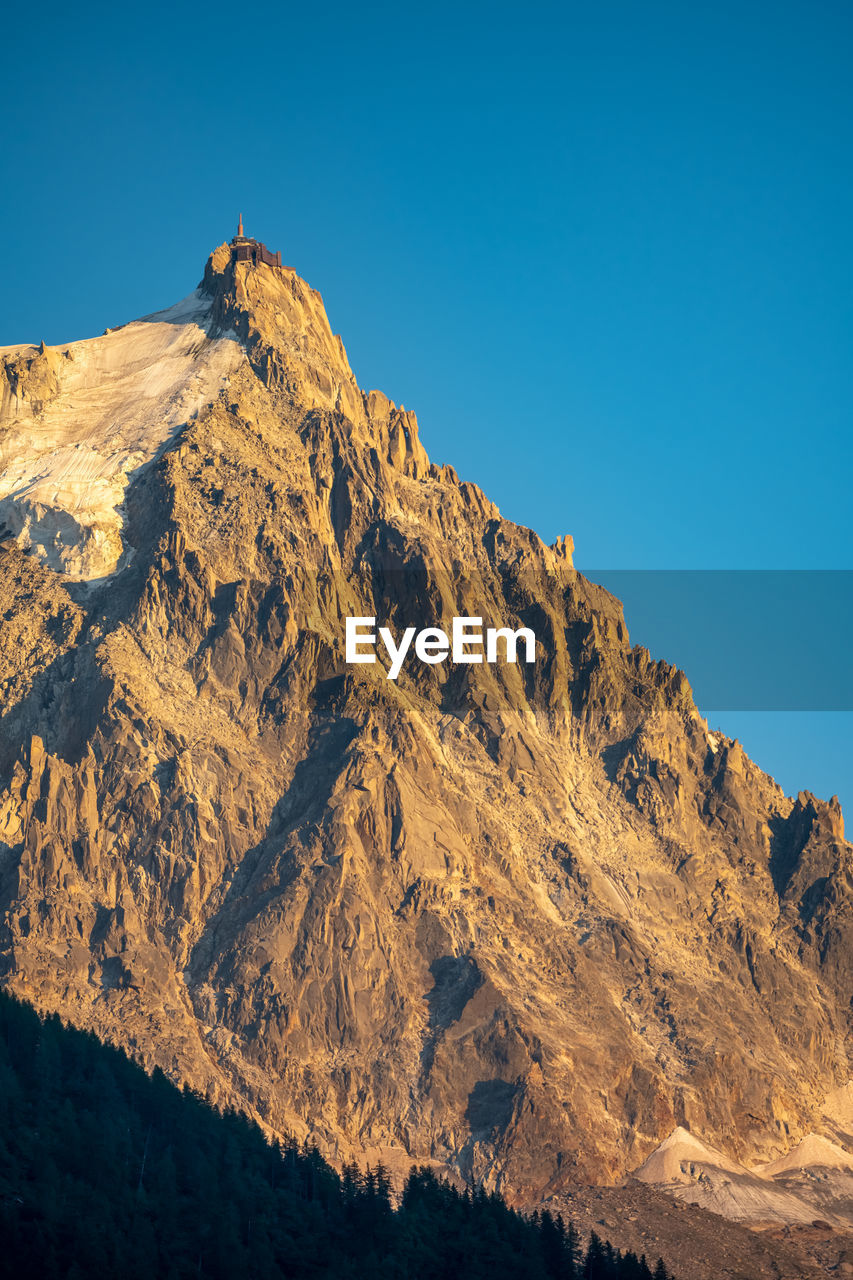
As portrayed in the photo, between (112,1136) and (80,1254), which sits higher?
(112,1136)

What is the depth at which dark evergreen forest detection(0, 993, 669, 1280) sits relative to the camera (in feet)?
537

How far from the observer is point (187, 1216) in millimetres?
178875

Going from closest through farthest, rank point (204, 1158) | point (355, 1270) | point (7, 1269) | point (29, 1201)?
point (7, 1269), point (29, 1201), point (355, 1270), point (204, 1158)

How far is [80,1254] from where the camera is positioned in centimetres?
16012

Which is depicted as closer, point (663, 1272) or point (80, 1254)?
point (80, 1254)

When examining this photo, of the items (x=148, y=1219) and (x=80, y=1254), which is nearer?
(x=80, y=1254)

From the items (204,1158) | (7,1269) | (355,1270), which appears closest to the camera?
(7,1269)

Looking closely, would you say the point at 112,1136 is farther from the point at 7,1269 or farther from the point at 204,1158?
the point at 7,1269

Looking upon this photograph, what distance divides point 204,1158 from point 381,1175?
17411 mm

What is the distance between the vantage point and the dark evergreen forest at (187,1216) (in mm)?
163750

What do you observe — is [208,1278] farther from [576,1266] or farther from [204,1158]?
[576,1266]

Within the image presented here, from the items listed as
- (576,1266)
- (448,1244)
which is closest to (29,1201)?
(448,1244)

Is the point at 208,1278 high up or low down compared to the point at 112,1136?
down

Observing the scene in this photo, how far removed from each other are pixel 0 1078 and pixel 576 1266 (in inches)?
2113
